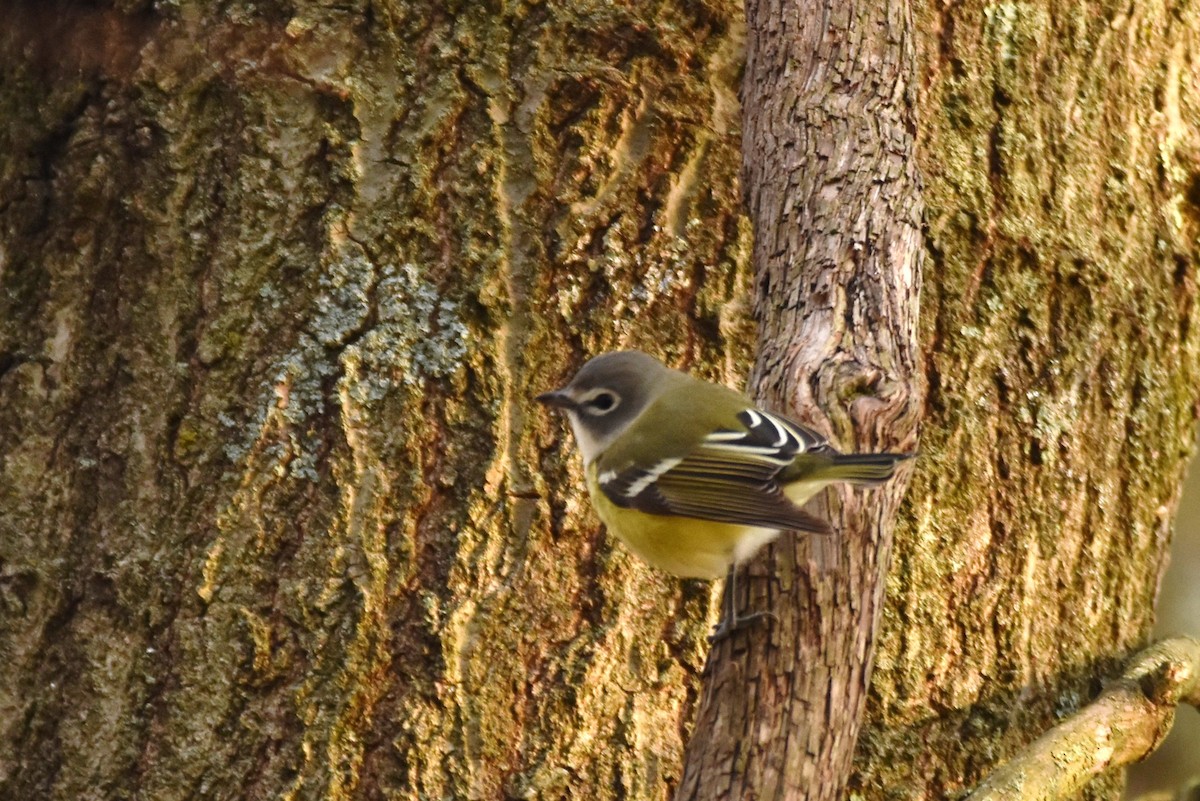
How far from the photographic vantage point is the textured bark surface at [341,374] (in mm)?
2496

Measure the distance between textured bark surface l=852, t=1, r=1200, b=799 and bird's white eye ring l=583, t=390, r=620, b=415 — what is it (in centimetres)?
69

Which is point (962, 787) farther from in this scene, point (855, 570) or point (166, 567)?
point (166, 567)

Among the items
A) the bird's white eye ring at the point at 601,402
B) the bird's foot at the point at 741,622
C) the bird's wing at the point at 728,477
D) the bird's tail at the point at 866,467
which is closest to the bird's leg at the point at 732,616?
the bird's foot at the point at 741,622

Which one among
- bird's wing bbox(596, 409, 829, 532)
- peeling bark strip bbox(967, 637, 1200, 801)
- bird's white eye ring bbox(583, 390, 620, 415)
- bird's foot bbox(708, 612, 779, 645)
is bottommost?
peeling bark strip bbox(967, 637, 1200, 801)

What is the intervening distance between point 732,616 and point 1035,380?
122 centimetres

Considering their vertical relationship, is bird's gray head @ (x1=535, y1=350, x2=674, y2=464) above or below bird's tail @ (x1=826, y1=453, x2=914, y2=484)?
above

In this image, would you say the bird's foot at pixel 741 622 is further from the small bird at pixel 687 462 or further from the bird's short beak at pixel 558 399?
the bird's short beak at pixel 558 399

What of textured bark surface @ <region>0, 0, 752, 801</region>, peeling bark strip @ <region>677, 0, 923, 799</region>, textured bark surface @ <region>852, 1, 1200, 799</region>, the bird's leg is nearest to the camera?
peeling bark strip @ <region>677, 0, 923, 799</region>

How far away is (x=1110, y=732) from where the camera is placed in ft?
8.20

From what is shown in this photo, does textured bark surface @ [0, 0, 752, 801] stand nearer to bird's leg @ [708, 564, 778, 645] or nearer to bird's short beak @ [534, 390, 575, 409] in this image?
bird's short beak @ [534, 390, 575, 409]

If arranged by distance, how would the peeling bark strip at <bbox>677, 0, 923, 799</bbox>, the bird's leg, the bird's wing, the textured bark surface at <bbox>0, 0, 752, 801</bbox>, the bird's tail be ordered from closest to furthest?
the peeling bark strip at <bbox>677, 0, 923, 799</bbox> → the bird's leg → the bird's tail → the bird's wing → the textured bark surface at <bbox>0, 0, 752, 801</bbox>

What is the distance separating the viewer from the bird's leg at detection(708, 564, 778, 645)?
6.35ft

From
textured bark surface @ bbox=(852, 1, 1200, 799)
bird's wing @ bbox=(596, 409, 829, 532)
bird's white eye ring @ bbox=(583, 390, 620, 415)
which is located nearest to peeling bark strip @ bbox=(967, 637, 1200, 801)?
textured bark surface @ bbox=(852, 1, 1200, 799)

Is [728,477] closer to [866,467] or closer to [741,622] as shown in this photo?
[866,467]
